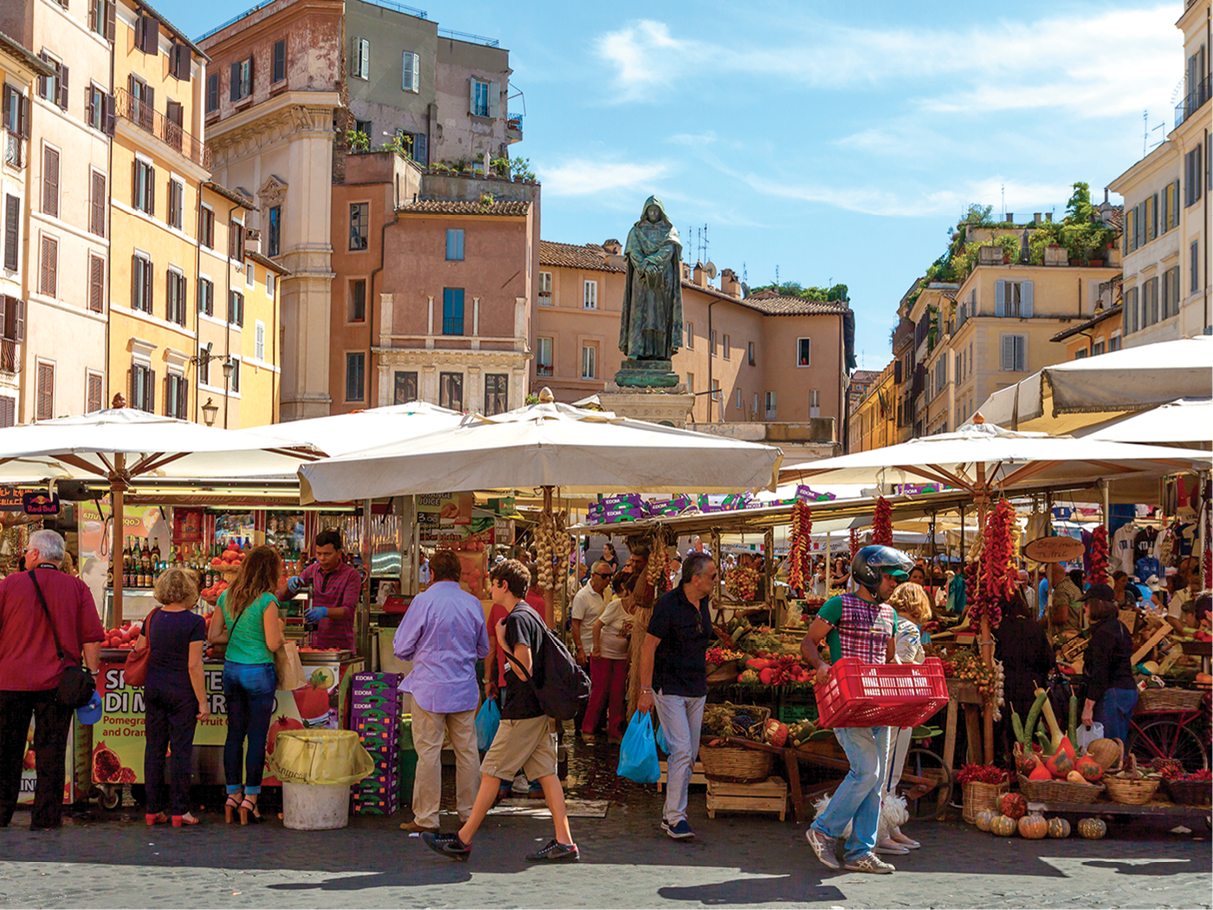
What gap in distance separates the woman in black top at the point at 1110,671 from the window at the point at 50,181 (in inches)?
1095

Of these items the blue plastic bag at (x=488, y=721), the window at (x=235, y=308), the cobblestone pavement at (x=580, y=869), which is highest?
the window at (x=235, y=308)

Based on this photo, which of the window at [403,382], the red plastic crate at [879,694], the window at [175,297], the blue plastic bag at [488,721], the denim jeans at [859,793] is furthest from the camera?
the window at [403,382]

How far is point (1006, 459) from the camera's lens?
8.16m

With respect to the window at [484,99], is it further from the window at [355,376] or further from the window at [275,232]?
the window at [355,376]

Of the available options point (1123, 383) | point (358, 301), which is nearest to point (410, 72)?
point (358, 301)

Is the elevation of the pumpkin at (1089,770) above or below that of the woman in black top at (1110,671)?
below

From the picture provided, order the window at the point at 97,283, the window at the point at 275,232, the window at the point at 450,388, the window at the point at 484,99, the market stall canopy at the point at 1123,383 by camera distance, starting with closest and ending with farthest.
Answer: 1. the market stall canopy at the point at 1123,383
2. the window at the point at 97,283
3. the window at the point at 450,388
4. the window at the point at 275,232
5. the window at the point at 484,99

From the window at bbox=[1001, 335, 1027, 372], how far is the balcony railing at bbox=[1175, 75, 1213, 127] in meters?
23.1

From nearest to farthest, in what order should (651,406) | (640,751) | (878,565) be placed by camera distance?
(878,565) → (640,751) → (651,406)

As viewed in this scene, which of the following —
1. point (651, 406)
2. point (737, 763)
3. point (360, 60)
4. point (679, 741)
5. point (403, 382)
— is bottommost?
point (737, 763)

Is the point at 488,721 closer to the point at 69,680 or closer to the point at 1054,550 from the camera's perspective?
the point at 69,680

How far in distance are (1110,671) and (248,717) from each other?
17.6ft

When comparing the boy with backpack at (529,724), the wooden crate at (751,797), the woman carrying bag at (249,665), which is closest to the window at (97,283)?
the woman carrying bag at (249,665)

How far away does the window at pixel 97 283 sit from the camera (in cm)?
3316
